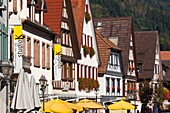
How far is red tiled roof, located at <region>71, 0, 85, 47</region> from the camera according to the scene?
159ft

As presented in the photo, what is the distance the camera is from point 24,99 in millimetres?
21938

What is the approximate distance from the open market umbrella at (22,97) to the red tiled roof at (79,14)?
25.7m

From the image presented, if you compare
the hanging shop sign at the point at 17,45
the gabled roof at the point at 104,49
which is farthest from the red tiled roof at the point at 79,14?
the hanging shop sign at the point at 17,45

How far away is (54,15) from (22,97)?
19.6 m

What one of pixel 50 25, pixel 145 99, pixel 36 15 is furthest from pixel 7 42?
pixel 145 99

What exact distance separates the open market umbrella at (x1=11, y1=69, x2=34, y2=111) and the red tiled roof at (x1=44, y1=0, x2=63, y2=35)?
1827 cm

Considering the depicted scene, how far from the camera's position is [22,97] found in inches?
863

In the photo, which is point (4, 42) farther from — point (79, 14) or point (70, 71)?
point (79, 14)

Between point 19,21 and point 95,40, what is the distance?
79.1 feet

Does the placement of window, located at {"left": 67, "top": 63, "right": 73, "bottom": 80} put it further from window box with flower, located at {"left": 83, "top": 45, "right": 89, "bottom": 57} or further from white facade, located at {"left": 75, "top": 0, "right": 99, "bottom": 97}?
window box with flower, located at {"left": 83, "top": 45, "right": 89, "bottom": 57}

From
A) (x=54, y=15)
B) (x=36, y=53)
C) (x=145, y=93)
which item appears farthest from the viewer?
(x=145, y=93)

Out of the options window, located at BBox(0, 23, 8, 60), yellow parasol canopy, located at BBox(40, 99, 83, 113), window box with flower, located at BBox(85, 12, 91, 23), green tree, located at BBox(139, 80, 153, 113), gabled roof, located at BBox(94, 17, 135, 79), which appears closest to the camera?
window, located at BBox(0, 23, 8, 60)

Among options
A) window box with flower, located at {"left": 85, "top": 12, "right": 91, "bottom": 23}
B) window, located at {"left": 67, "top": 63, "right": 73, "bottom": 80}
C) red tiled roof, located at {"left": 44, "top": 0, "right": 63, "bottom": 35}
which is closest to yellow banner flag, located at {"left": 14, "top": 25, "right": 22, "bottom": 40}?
red tiled roof, located at {"left": 44, "top": 0, "right": 63, "bottom": 35}

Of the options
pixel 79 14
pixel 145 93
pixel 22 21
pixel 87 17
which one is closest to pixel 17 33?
pixel 22 21
